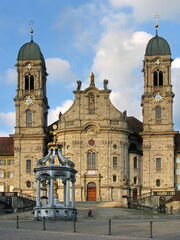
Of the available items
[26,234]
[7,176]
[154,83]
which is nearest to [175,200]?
[154,83]

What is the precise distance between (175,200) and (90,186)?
13.3m

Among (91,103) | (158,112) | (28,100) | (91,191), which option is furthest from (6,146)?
(158,112)

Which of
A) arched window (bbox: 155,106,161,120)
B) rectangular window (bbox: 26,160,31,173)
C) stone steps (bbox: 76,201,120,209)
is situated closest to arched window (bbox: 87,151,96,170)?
stone steps (bbox: 76,201,120,209)

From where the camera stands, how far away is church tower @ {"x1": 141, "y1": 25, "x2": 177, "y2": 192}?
287ft

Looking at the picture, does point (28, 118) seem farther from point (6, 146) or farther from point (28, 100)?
point (6, 146)

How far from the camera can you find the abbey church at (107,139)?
87.2m

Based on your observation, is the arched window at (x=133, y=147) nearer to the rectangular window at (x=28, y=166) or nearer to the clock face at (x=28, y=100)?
the rectangular window at (x=28, y=166)

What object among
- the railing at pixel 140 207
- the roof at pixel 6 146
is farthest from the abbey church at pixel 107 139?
the railing at pixel 140 207

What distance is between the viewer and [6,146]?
9562 cm

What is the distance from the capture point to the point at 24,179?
89562 millimetres

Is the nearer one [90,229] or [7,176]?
[90,229]

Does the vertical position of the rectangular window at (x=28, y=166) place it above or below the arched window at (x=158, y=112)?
below

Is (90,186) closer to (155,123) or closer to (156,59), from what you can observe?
(155,123)

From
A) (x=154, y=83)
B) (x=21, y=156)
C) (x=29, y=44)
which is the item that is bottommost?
(x=21, y=156)
